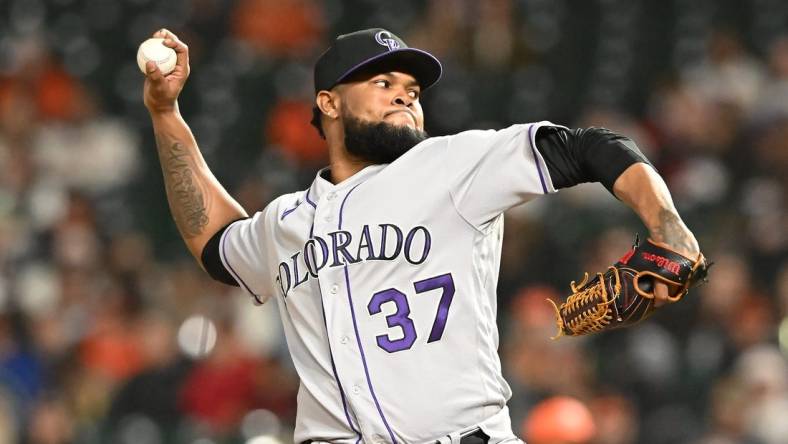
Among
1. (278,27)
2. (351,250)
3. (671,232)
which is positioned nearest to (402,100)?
(351,250)

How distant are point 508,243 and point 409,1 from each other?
9.18 feet

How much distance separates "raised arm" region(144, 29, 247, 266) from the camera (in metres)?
3.91

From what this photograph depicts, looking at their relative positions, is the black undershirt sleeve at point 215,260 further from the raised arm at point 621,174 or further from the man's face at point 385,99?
the raised arm at point 621,174

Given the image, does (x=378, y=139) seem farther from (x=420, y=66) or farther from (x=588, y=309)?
(x=588, y=309)

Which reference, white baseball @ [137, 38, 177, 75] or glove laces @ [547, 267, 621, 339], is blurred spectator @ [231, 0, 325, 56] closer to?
white baseball @ [137, 38, 177, 75]

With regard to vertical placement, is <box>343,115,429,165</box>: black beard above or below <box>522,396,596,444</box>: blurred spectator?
above

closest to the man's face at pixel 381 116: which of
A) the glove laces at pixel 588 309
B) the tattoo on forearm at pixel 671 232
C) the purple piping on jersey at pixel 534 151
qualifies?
the purple piping on jersey at pixel 534 151

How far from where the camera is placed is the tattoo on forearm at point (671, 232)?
2816 millimetres

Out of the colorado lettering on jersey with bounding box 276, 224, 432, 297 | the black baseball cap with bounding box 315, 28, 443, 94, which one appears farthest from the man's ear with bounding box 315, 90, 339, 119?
the colorado lettering on jersey with bounding box 276, 224, 432, 297

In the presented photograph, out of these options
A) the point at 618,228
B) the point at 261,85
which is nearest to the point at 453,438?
the point at 618,228

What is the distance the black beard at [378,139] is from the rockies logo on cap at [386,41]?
212 mm

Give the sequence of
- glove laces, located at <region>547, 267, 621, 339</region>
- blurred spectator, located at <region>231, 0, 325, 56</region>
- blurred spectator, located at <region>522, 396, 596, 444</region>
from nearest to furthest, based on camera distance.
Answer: glove laces, located at <region>547, 267, 621, 339</region>, blurred spectator, located at <region>522, 396, 596, 444</region>, blurred spectator, located at <region>231, 0, 325, 56</region>

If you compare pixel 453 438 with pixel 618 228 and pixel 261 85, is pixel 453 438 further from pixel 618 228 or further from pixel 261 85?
pixel 261 85

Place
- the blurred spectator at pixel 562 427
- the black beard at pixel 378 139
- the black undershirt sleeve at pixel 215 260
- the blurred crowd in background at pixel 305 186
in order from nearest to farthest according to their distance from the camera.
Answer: the black beard at pixel 378 139 < the black undershirt sleeve at pixel 215 260 < the blurred spectator at pixel 562 427 < the blurred crowd in background at pixel 305 186
